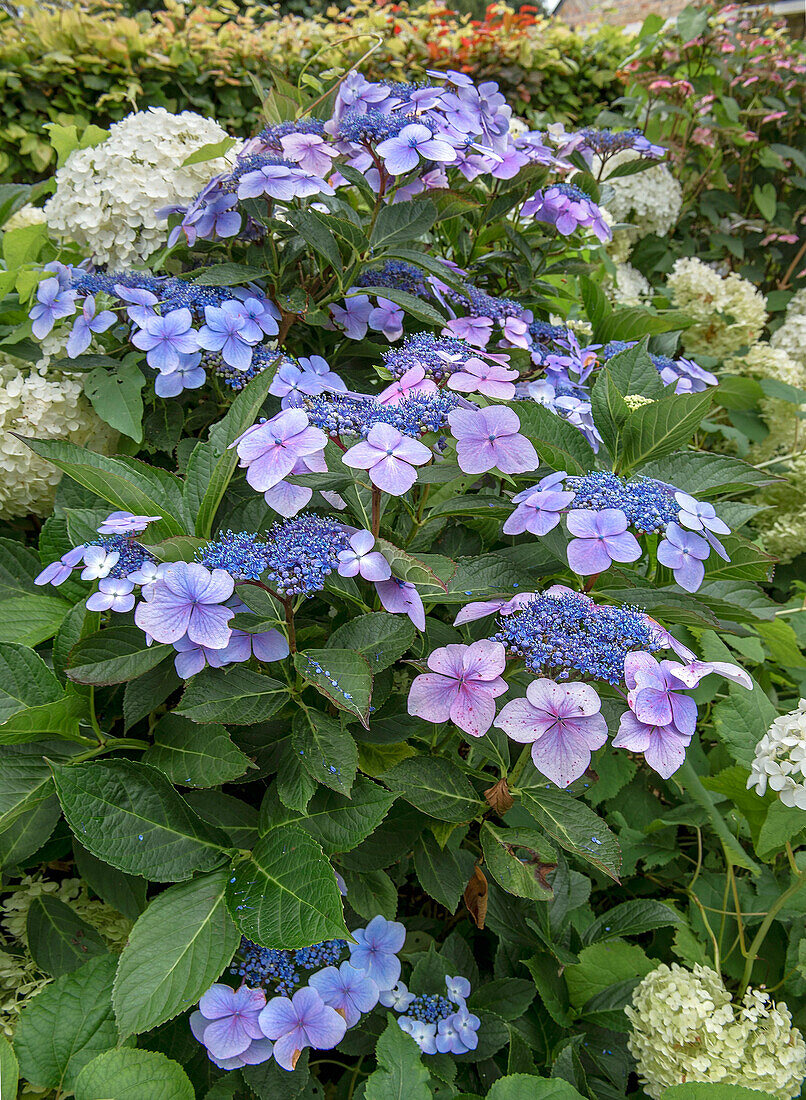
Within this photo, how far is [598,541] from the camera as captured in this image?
0.76 m

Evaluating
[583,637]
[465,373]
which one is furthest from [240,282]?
[583,637]

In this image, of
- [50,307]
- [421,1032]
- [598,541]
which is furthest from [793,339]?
[421,1032]

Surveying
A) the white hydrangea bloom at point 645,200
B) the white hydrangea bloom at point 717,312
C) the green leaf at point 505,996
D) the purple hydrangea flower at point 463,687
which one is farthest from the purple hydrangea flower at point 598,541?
the white hydrangea bloom at point 645,200

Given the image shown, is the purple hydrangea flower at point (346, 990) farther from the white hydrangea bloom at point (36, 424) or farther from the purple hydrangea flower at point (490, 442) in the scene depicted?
the white hydrangea bloom at point (36, 424)

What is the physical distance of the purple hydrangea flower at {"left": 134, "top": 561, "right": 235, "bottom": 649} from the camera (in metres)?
0.70

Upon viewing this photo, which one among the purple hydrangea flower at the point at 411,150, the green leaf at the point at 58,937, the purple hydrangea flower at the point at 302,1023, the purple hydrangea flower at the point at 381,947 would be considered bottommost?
the green leaf at the point at 58,937

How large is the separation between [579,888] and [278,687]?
2.08 ft

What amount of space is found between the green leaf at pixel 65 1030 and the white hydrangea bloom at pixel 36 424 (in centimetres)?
75

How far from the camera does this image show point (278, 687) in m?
0.82

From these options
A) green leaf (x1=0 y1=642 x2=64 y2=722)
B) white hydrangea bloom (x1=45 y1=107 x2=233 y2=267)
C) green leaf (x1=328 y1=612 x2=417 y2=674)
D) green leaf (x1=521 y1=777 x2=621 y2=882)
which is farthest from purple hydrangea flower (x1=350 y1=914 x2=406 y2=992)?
white hydrangea bloom (x1=45 y1=107 x2=233 y2=267)

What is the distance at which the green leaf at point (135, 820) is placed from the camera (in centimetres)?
79

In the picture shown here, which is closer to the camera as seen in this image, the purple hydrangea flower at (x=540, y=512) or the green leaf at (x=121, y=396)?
the purple hydrangea flower at (x=540, y=512)

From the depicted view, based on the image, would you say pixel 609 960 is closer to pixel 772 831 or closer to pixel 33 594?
pixel 772 831

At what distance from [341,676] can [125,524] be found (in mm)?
277
